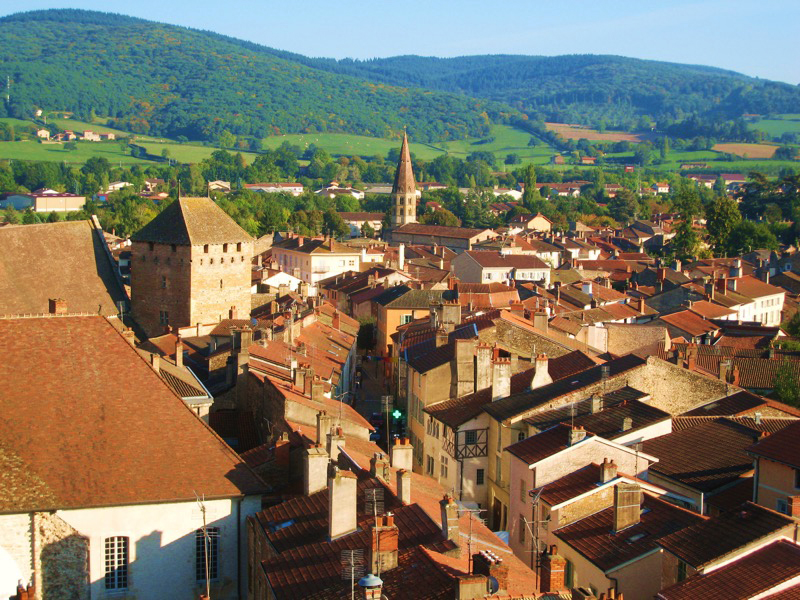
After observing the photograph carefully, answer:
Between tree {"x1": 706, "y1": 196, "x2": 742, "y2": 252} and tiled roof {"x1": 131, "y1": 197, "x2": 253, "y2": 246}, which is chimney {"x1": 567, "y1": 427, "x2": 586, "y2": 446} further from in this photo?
tree {"x1": 706, "y1": 196, "x2": 742, "y2": 252}

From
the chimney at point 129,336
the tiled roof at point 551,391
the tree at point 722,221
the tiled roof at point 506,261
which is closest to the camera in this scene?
the chimney at point 129,336

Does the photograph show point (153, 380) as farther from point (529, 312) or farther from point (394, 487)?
point (529, 312)

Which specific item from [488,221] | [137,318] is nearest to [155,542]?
[137,318]

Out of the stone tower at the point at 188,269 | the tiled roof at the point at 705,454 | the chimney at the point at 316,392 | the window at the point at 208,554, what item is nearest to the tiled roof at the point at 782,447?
the tiled roof at the point at 705,454

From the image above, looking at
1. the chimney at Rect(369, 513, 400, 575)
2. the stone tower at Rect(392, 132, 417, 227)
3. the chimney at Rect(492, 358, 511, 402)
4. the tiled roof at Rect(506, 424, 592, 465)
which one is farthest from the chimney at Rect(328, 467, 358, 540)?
the stone tower at Rect(392, 132, 417, 227)

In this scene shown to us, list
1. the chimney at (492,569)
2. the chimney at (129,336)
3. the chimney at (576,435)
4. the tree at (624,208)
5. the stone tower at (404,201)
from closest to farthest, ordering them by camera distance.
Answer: the chimney at (492,569)
the chimney at (129,336)
the chimney at (576,435)
the stone tower at (404,201)
the tree at (624,208)

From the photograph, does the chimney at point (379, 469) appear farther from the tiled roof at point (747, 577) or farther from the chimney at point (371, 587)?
the chimney at point (371, 587)

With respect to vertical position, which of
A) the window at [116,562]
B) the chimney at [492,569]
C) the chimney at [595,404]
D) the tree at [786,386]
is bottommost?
the tree at [786,386]

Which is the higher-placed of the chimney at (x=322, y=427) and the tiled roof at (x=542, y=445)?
the chimney at (x=322, y=427)
